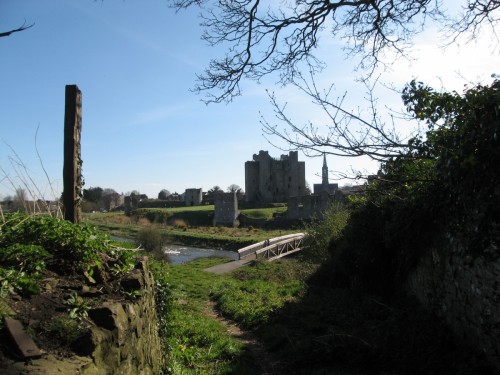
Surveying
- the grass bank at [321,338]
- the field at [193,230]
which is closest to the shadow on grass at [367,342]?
the grass bank at [321,338]

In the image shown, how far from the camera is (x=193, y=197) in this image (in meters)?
85.5

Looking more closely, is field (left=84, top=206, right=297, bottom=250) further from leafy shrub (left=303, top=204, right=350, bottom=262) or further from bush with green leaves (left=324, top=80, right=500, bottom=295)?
bush with green leaves (left=324, top=80, right=500, bottom=295)

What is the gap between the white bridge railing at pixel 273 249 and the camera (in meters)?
28.4

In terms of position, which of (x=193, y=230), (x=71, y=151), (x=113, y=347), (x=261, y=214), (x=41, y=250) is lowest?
(x=193, y=230)

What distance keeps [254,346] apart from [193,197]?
3060 inches

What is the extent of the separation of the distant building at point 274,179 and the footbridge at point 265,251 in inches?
1512

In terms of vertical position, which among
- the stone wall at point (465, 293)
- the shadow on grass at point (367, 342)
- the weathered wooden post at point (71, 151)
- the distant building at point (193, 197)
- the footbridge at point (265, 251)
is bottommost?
the footbridge at point (265, 251)

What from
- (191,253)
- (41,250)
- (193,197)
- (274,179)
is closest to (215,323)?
(41,250)

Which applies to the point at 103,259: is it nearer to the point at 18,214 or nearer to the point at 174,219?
the point at 18,214

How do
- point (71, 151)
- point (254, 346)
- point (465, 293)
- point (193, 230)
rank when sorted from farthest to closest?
point (193, 230)
point (254, 346)
point (465, 293)
point (71, 151)

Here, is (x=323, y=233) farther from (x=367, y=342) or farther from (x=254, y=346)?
(x=367, y=342)

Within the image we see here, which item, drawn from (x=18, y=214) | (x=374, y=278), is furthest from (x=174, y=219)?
(x=18, y=214)

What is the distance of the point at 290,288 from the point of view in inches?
567

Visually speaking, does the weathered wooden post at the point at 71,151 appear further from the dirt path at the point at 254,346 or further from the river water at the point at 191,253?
the river water at the point at 191,253
